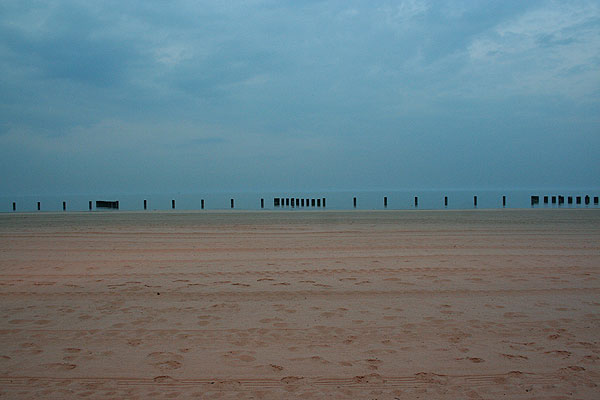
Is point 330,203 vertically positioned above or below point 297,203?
below

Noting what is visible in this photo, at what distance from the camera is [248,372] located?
3.84 meters

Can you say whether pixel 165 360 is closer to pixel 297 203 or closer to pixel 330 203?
pixel 297 203

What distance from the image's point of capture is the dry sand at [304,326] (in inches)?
143

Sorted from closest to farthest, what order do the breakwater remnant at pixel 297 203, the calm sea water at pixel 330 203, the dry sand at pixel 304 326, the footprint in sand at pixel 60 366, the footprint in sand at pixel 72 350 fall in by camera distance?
the dry sand at pixel 304 326, the footprint in sand at pixel 60 366, the footprint in sand at pixel 72 350, the calm sea water at pixel 330 203, the breakwater remnant at pixel 297 203

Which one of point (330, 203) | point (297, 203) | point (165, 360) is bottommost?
point (165, 360)

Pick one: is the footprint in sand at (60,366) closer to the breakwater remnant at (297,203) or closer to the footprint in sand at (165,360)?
the footprint in sand at (165,360)

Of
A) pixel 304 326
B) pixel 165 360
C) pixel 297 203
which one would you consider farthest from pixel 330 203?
pixel 165 360

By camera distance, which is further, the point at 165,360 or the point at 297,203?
the point at 297,203

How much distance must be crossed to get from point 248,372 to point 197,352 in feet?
2.44

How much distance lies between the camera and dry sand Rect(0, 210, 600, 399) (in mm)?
3637

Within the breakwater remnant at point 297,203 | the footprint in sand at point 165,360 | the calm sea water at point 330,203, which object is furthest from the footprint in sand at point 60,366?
the breakwater remnant at point 297,203

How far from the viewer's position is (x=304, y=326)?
4.99 meters

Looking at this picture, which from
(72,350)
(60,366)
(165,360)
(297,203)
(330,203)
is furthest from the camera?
(330,203)

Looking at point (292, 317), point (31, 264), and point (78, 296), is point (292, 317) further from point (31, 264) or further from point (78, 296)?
point (31, 264)
